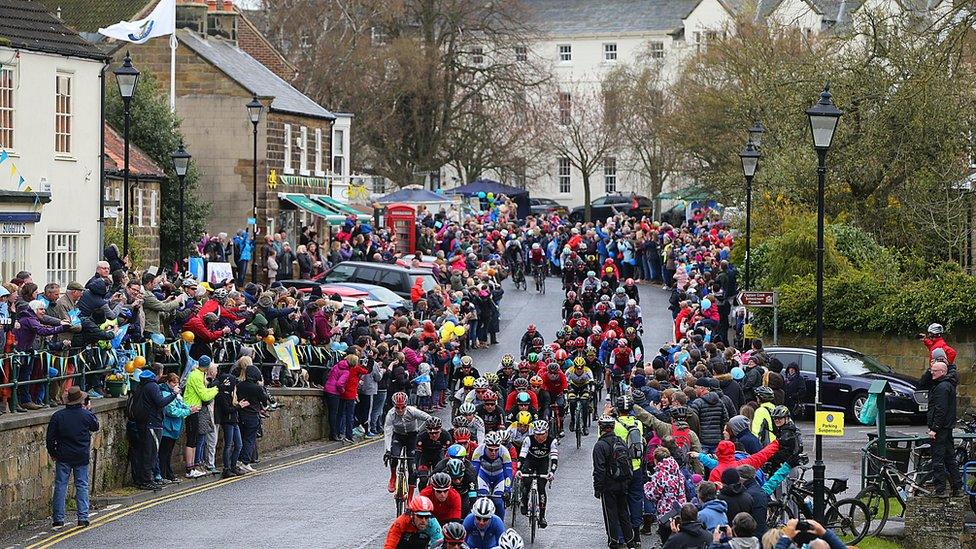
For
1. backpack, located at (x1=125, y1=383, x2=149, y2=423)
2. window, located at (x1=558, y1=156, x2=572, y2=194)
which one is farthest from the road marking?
window, located at (x1=558, y1=156, x2=572, y2=194)

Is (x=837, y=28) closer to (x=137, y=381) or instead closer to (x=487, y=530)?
(x=137, y=381)

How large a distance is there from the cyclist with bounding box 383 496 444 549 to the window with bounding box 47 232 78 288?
20492mm

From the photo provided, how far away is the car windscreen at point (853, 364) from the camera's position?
102 feet

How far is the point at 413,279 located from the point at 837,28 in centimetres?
1725

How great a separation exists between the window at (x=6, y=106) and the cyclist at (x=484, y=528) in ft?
61.9

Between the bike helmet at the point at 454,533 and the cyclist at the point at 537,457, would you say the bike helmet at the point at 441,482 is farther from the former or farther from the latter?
the cyclist at the point at 537,457

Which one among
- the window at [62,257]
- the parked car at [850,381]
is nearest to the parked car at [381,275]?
the window at [62,257]

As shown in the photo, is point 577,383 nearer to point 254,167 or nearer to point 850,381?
point 850,381

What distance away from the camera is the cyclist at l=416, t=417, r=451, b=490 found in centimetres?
1941

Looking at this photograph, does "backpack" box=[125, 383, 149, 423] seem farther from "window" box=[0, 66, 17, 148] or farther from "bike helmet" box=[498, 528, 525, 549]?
"bike helmet" box=[498, 528, 525, 549]

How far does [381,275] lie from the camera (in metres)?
40.5

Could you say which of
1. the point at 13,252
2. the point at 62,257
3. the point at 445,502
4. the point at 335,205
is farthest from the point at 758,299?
the point at 335,205

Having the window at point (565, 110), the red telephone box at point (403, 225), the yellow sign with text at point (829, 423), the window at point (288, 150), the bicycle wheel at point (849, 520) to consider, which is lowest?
the bicycle wheel at point (849, 520)

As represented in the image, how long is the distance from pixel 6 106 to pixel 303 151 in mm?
24357
